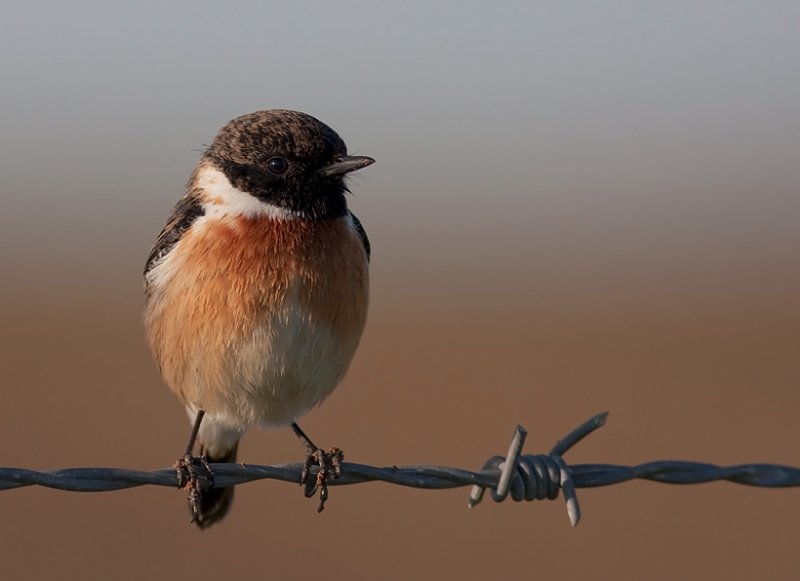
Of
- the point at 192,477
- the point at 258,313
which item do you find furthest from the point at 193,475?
the point at 258,313

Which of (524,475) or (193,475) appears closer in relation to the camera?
(524,475)

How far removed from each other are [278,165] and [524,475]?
262 cm

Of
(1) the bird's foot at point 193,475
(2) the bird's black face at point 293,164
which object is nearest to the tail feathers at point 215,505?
(1) the bird's foot at point 193,475

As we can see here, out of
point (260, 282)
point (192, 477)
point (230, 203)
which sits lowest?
point (192, 477)

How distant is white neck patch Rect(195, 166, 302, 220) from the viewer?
660 centimetres

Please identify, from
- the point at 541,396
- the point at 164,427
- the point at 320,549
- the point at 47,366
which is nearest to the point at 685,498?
the point at 320,549

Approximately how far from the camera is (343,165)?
6.74m

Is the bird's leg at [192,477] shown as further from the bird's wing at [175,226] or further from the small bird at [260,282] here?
the bird's wing at [175,226]

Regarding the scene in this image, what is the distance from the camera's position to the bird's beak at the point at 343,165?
6.68 metres

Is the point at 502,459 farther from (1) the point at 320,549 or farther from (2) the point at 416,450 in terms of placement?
(2) the point at 416,450

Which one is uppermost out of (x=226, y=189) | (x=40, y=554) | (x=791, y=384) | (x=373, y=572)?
(x=791, y=384)

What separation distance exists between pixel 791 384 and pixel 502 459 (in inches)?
598

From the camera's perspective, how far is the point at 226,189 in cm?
680

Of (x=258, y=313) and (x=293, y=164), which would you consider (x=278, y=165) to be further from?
(x=258, y=313)
